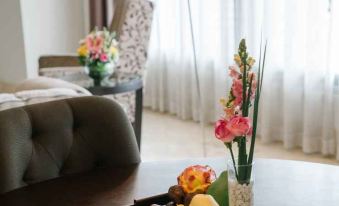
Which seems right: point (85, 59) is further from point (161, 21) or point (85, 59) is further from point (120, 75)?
point (161, 21)

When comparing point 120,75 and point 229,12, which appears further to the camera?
point 229,12

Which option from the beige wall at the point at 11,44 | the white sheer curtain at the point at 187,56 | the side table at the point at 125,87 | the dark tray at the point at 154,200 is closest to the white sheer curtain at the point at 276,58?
the white sheer curtain at the point at 187,56

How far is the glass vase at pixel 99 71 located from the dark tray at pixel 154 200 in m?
2.18

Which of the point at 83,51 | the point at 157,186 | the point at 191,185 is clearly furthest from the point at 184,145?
the point at 191,185

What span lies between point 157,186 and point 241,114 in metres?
0.40

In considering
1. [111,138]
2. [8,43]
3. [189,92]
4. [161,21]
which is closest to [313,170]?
[111,138]

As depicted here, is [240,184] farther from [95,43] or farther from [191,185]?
[95,43]

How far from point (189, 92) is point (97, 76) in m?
1.47

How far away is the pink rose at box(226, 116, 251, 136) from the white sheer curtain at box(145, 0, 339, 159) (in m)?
2.50

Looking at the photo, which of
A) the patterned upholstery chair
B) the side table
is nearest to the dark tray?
the side table

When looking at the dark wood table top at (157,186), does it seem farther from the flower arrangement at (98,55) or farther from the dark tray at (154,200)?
the flower arrangement at (98,55)

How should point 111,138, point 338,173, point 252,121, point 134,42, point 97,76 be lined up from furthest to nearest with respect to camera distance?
point 134,42
point 97,76
point 111,138
point 338,173
point 252,121

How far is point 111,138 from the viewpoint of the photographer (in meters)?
1.42

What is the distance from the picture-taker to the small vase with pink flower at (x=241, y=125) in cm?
86
